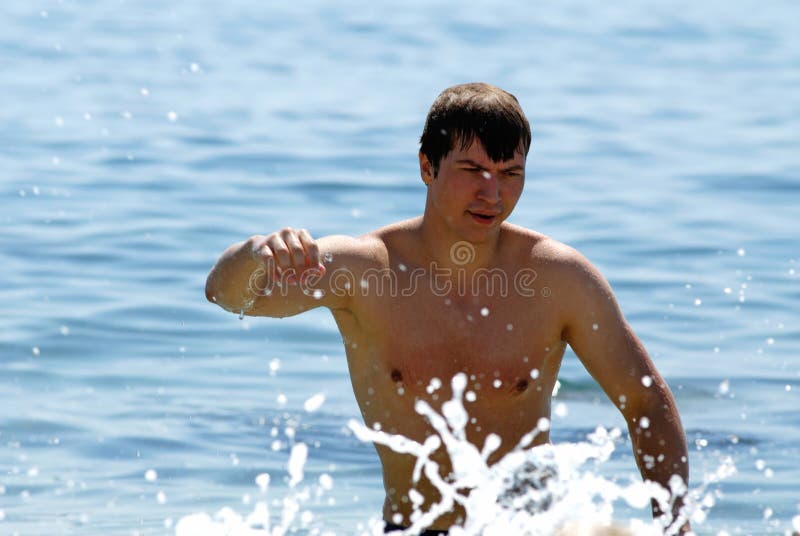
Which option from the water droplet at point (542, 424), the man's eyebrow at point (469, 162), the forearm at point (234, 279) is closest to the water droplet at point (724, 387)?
the water droplet at point (542, 424)

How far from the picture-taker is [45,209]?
10.9 m

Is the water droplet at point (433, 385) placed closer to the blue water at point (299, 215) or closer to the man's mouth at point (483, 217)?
the man's mouth at point (483, 217)

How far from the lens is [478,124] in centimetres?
440

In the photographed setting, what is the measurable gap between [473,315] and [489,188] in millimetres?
443

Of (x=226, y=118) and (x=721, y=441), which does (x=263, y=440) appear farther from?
(x=226, y=118)

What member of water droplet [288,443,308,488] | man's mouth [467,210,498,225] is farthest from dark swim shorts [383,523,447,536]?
water droplet [288,443,308,488]

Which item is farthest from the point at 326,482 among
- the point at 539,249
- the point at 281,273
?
the point at 281,273

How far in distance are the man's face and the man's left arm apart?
1.15 feet

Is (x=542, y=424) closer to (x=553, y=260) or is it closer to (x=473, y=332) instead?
(x=473, y=332)

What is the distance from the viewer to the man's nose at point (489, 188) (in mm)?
4324

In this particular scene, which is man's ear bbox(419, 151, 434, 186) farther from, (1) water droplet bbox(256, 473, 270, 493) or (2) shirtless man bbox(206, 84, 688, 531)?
(1) water droplet bbox(256, 473, 270, 493)

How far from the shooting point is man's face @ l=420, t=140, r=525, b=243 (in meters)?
4.34

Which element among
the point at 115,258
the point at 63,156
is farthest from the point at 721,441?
the point at 63,156

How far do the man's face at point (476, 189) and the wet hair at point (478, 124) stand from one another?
1.0 inches
